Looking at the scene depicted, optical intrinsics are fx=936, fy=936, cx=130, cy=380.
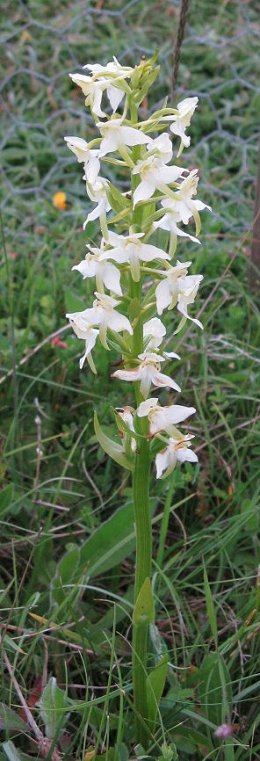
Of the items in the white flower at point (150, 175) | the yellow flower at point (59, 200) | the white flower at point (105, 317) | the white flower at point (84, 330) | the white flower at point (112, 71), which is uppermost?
the white flower at point (112, 71)

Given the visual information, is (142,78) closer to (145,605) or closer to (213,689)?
(145,605)

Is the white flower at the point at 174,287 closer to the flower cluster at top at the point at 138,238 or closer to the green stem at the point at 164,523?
the flower cluster at top at the point at 138,238

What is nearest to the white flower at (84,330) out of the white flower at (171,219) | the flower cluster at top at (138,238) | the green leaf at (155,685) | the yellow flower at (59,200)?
the flower cluster at top at (138,238)

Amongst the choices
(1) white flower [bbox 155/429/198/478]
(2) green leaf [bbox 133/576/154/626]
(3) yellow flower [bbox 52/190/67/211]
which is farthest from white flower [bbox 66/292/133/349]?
(3) yellow flower [bbox 52/190/67/211]

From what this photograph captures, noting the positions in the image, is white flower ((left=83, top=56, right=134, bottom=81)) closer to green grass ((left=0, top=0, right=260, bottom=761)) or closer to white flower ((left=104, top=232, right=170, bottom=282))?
white flower ((left=104, top=232, right=170, bottom=282))

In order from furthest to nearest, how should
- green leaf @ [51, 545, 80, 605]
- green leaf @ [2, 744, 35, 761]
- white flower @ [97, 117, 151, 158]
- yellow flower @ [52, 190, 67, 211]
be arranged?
1. yellow flower @ [52, 190, 67, 211]
2. green leaf @ [51, 545, 80, 605]
3. green leaf @ [2, 744, 35, 761]
4. white flower @ [97, 117, 151, 158]

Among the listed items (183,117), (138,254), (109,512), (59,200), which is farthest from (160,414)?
(59,200)
